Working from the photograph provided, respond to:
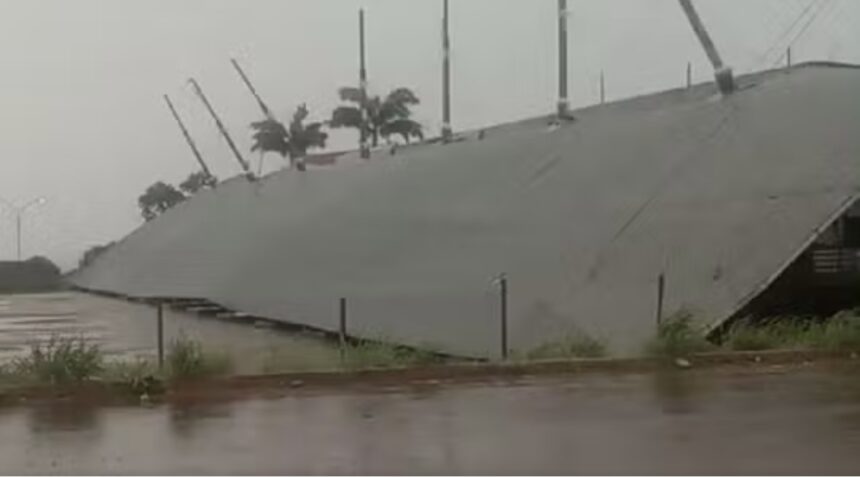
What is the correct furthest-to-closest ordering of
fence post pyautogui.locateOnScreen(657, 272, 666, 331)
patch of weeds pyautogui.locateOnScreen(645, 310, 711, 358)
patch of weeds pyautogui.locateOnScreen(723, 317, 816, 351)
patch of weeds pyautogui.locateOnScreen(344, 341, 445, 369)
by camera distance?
1. fence post pyautogui.locateOnScreen(657, 272, 666, 331)
2. patch of weeds pyautogui.locateOnScreen(723, 317, 816, 351)
3. patch of weeds pyautogui.locateOnScreen(645, 310, 711, 358)
4. patch of weeds pyautogui.locateOnScreen(344, 341, 445, 369)

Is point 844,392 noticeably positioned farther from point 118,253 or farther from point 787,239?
point 118,253

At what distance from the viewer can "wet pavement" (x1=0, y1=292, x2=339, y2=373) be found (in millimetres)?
15891

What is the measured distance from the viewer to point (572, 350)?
51.6 ft

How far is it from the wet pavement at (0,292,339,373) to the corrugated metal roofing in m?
1.05

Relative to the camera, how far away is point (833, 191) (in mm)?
18641

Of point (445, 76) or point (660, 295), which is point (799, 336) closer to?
point (660, 295)

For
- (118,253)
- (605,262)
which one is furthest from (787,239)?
(118,253)

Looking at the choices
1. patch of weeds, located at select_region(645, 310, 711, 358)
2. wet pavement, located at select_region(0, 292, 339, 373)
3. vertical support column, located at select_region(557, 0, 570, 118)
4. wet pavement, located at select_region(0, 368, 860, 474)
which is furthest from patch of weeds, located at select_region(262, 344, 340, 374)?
vertical support column, located at select_region(557, 0, 570, 118)

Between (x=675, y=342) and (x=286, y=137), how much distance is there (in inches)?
2414

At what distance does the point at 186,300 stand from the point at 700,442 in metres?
29.9

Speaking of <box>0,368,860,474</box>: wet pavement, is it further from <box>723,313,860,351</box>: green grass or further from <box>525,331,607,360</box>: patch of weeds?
<box>723,313,860,351</box>: green grass

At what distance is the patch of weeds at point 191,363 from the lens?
13.5m

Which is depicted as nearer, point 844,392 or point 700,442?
point 700,442

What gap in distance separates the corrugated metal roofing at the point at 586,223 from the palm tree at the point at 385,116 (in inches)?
1271
